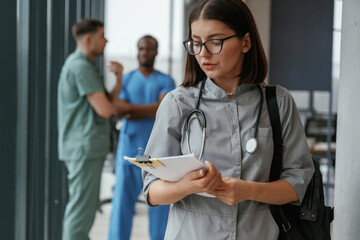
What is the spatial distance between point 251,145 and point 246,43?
29 centimetres

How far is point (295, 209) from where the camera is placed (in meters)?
1.37

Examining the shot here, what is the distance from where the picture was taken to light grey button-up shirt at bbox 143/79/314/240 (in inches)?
51.0

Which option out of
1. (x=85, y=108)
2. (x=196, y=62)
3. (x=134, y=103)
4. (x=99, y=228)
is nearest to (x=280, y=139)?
(x=196, y=62)

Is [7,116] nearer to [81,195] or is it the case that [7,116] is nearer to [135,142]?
[81,195]

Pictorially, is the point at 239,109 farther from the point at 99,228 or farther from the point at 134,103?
the point at 99,228

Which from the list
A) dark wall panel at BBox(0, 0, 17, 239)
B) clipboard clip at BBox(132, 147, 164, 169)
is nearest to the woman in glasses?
clipboard clip at BBox(132, 147, 164, 169)

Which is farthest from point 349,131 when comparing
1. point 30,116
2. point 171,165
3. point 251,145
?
point 30,116

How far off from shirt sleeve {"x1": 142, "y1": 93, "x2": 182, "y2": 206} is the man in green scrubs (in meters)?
1.71

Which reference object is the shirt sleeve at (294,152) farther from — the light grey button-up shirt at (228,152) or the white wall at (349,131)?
the white wall at (349,131)

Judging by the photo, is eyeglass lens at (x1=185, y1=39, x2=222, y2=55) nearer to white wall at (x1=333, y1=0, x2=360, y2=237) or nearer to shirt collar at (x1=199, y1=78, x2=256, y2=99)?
shirt collar at (x1=199, y1=78, x2=256, y2=99)

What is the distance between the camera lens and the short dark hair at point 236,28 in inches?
50.7

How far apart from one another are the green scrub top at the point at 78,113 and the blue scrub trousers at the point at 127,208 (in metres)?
0.33

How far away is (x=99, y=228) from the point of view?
4.47m

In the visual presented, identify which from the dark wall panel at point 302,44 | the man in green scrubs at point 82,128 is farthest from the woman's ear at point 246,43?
the dark wall panel at point 302,44
